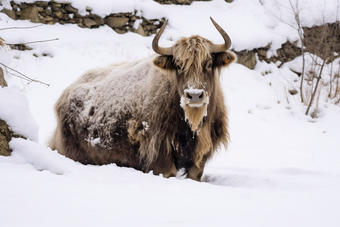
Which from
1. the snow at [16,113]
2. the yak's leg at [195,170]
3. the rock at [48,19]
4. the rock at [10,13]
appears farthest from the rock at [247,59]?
the snow at [16,113]

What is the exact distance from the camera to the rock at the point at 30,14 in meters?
9.53

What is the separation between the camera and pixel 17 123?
9.36 feet

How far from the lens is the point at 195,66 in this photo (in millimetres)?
3846

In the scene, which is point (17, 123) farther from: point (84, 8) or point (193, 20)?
point (193, 20)

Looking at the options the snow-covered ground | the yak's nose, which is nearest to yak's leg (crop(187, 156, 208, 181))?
the snow-covered ground

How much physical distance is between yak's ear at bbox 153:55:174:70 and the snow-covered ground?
133cm

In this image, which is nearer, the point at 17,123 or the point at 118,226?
the point at 118,226

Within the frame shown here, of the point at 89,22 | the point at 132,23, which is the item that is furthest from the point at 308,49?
the point at 89,22

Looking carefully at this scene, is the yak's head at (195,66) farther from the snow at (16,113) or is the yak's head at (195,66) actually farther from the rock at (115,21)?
the rock at (115,21)

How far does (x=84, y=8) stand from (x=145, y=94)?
22.9ft

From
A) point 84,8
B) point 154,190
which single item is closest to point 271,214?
point 154,190

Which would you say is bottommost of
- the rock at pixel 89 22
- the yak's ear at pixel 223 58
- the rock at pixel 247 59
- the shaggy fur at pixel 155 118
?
the rock at pixel 247 59

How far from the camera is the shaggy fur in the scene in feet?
12.9

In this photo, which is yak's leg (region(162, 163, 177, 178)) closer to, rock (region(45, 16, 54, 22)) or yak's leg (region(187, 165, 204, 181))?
A: yak's leg (region(187, 165, 204, 181))
